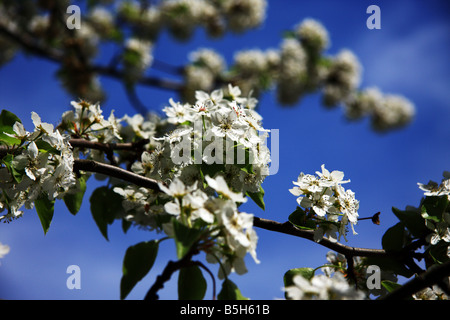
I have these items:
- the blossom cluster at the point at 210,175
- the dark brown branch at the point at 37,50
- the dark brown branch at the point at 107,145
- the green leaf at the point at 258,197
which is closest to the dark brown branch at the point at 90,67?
the dark brown branch at the point at 37,50

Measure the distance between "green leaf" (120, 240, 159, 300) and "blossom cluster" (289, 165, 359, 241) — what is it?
618mm

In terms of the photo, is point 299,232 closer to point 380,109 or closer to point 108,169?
point 108,169

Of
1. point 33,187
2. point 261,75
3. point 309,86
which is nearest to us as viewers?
point 33,187

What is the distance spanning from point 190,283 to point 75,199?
2.60 ft

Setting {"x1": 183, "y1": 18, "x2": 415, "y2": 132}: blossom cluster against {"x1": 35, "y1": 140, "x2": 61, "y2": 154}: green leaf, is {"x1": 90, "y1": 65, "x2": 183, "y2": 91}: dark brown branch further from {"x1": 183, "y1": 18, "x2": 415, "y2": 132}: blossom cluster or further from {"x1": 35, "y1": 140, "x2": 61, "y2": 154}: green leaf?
{"x1": 35, "y1": 140, "x2": 61, "y2": 154}: green leaf

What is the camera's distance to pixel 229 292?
3.70 ft

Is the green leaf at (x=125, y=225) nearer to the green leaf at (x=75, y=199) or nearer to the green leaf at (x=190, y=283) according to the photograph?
the green leaf at (x=75, y=199)

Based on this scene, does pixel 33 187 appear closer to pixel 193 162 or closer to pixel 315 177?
pixel 193 162

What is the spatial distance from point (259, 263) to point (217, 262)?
0.48ft

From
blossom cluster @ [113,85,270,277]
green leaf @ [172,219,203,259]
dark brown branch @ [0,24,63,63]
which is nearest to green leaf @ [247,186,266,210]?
blossom cluster @ [113,85,270,277]

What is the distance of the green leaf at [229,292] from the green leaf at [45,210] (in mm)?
746

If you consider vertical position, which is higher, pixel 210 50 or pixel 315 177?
pixel 210 50

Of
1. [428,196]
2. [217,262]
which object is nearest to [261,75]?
[428,196]
